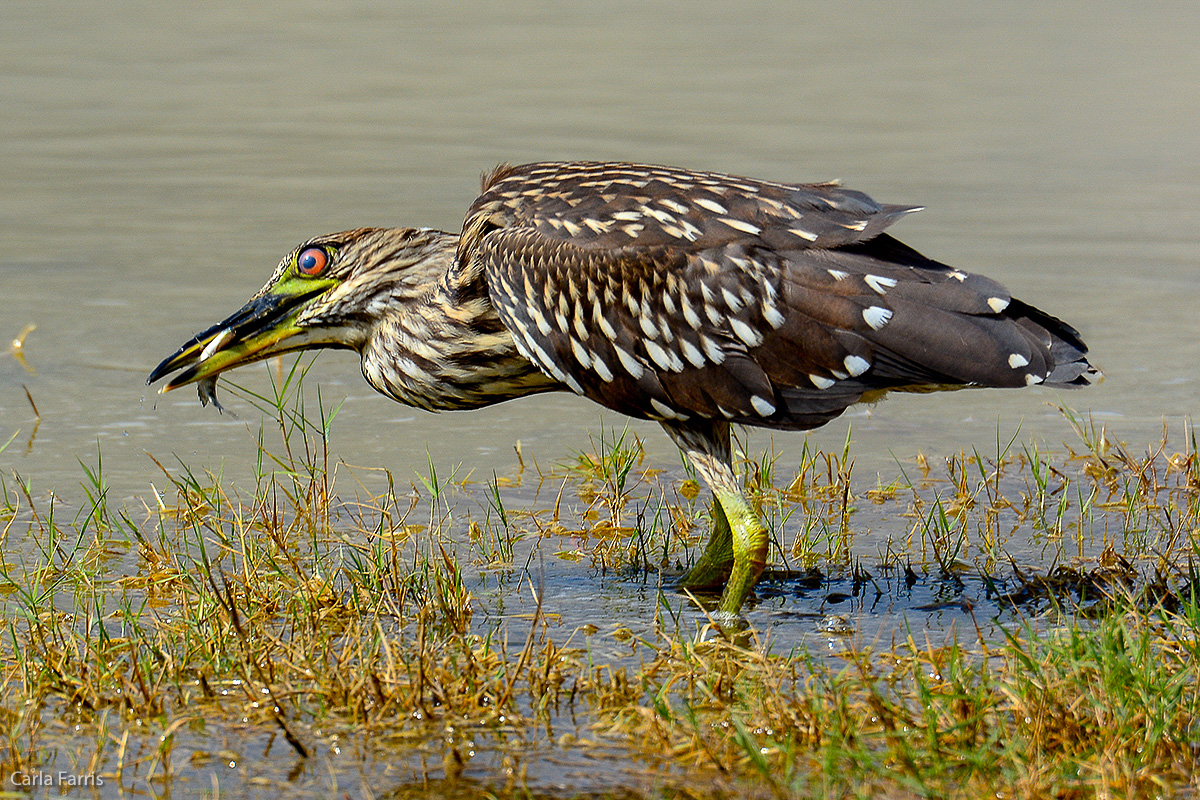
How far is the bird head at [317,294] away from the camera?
5578mm

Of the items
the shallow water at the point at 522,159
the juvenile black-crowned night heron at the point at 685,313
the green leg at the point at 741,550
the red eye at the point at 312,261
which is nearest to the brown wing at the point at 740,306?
the juvenile black-crowned night heron at the point at 685,313

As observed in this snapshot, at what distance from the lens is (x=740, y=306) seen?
5066 mm

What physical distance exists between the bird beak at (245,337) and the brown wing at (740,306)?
750mm

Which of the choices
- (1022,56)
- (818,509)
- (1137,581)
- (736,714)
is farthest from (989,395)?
(1022,56)

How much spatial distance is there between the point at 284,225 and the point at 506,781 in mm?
8132

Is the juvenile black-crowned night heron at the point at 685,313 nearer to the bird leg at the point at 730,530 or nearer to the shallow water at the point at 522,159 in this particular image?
the bird leg at the point at 730,530

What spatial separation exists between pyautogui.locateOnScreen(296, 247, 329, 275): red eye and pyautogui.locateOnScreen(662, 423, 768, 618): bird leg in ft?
4.35

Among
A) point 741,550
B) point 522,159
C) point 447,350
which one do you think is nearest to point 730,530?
point 741,550

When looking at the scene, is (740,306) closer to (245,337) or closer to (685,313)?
(685,313)

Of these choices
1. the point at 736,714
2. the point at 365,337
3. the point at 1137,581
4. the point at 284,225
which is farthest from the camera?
the point at 284,225

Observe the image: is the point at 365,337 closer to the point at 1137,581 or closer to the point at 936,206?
the point at 1137,581

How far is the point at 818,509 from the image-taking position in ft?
20.6

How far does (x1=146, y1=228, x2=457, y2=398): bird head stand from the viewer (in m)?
5.58

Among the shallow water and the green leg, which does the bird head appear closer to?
the shallow water
